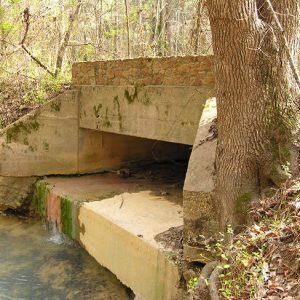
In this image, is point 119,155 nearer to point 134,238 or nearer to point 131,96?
point 131,96

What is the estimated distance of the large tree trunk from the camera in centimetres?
381

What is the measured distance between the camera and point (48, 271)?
6082 mm

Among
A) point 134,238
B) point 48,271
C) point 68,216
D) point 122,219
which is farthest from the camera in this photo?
point 68,216

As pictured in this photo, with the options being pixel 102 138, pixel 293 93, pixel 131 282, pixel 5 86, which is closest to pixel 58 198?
pixel 102 138

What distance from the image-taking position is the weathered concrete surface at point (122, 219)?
4867 millimetres

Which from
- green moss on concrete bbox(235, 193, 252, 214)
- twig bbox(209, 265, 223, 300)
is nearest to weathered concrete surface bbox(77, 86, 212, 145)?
green moss on concrete bbox(235, 193, 252, 214)

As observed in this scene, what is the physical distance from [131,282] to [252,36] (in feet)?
11.2

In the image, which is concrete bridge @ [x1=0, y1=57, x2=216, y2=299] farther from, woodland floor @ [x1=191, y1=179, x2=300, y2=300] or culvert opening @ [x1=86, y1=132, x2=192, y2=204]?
woodland floor @ [x1=191, y1=179, x2=300, y2=300]

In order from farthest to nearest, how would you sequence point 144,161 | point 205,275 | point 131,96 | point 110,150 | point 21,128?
point 144,161 → point 110,150 → point 21,128 → point 131,96 → point 205,275

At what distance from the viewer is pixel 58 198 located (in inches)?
291

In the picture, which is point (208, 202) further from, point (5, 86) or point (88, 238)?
point (5, 86)

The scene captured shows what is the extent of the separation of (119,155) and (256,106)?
563 centimetres

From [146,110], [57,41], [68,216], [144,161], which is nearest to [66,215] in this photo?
[68,216]

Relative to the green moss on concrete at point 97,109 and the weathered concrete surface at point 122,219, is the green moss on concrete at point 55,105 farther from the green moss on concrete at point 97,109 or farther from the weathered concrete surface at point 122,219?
the weathered concrete surface at point 122,219
